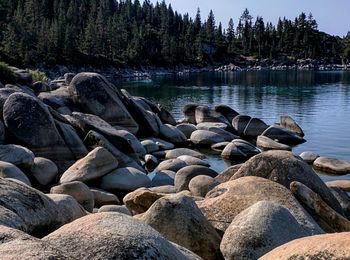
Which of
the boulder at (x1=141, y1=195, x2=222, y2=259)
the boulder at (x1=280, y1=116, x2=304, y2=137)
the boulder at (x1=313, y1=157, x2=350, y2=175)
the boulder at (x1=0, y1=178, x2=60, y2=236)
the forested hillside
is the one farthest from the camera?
the forested hillside

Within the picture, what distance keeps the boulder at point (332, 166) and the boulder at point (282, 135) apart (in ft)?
21.5

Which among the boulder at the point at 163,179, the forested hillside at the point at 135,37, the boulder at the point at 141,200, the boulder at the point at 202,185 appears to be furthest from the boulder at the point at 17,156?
the forested hillside at the point at 135,37

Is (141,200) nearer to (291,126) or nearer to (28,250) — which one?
(28,250)

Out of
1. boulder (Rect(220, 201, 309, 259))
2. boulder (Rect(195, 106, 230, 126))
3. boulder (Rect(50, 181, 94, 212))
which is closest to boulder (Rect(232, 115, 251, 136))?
boulder (Rect(195, 106, 230, 126))

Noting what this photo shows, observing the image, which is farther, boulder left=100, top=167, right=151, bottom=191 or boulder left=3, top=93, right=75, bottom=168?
boulder left=3, top=93, right=75, bottom=168

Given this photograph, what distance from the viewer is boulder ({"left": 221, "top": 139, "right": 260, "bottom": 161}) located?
1004 inches

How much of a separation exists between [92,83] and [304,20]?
174 m

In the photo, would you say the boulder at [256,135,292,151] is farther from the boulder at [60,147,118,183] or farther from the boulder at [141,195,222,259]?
the boulder at [141,195,222,259]

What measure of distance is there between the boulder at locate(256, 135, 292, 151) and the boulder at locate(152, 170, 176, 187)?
10.9 meters

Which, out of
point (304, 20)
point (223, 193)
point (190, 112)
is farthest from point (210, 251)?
point (304, 20)

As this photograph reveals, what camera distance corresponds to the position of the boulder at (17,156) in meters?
16.5

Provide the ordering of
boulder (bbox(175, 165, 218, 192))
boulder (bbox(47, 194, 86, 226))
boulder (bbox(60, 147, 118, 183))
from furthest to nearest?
boulder (bbox(60, 147, 118, 183)), boulder (bbox(175, 165, 218, 192)), boulder (bbox(47, 194, 86, 226))

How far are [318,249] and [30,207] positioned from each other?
14.2 ft

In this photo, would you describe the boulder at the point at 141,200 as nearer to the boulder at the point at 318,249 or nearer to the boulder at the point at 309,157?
the boulder at the point at 318,249
